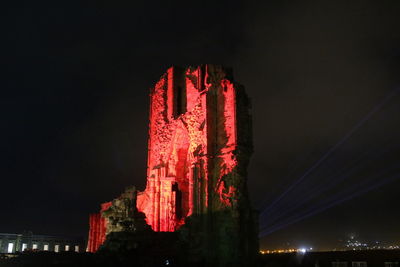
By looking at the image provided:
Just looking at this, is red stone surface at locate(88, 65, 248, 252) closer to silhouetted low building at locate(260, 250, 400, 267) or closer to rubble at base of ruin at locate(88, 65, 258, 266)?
rubble at base of ruin at locate(88, 65, 258, 266)

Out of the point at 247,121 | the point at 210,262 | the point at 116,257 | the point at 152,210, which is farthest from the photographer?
the point at 152,210

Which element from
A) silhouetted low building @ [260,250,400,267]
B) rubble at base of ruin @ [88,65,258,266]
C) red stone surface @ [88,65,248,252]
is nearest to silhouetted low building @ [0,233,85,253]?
red stone surface @ [88,65,248,252]

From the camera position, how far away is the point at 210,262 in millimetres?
23703

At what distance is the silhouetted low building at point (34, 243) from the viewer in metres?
52.8

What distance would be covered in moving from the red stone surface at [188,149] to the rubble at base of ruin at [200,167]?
6 cm

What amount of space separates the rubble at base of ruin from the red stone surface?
58 mm

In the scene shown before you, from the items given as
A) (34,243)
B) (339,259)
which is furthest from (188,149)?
(34,243)

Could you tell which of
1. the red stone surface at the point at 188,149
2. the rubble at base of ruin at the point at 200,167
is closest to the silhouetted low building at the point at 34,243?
the red stone surface at the point at 188,149

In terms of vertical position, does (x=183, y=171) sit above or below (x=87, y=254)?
above

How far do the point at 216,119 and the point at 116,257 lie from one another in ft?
33.9

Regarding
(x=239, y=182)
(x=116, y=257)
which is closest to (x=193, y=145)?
(x=239, y=182)

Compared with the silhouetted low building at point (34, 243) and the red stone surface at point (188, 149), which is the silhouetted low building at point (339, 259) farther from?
the silhouetted low building at point (34, 243)

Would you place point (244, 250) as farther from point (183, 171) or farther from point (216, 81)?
point (216, 81)

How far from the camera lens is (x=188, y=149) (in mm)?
29438
